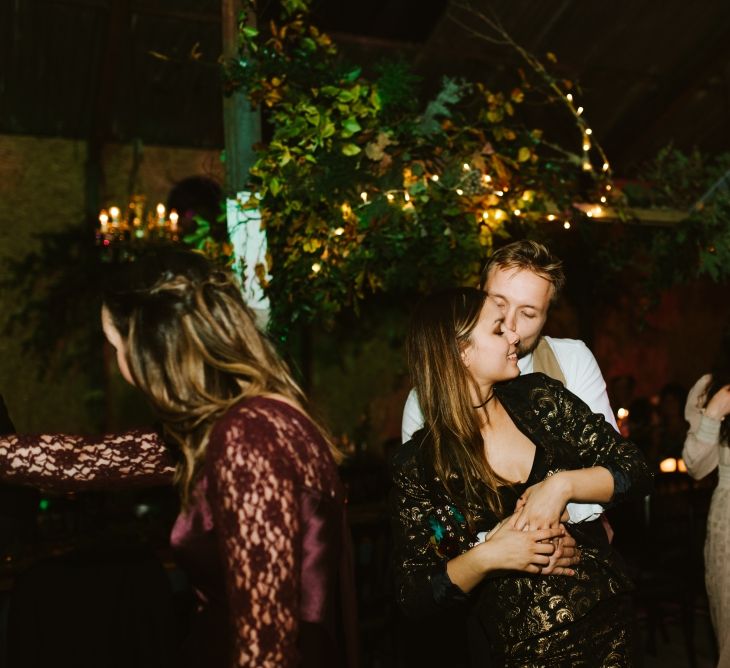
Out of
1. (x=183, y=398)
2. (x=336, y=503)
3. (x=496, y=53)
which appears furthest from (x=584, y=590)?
(x=496, y=53)

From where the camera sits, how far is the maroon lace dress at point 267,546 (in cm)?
128

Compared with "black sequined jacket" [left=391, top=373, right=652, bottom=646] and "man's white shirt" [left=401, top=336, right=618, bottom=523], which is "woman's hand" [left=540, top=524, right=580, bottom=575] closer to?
"black sequined jacket" [left=391, top=373, right=652, bottom=646]

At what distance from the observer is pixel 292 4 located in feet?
10.1

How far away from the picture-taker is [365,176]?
3.20m

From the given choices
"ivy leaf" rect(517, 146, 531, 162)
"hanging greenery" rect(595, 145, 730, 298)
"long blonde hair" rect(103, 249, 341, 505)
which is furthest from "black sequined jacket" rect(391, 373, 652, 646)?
"hanging greenery" rect(595, 145, 730, 298)

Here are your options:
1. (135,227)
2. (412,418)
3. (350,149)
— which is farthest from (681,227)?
(135,227)

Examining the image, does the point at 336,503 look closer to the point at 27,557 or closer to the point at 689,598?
the point at 27,557

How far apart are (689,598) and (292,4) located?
12.5ft

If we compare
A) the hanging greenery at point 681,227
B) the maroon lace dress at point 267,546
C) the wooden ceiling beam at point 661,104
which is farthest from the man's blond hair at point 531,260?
the wooden ceiling beam at point 661,104

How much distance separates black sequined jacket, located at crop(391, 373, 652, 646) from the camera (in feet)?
6.05

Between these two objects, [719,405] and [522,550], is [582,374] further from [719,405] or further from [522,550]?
[719,405]

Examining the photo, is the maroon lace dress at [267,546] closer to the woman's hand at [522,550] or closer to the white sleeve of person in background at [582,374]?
the woman's hand at [522,550]

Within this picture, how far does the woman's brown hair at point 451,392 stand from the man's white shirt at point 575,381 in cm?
24

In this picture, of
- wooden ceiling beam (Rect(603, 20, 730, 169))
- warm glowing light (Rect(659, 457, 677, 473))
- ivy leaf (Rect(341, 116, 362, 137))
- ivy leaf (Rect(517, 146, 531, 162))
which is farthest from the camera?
wooden ceiling beam (Rect(603, 20, 730, 169))
